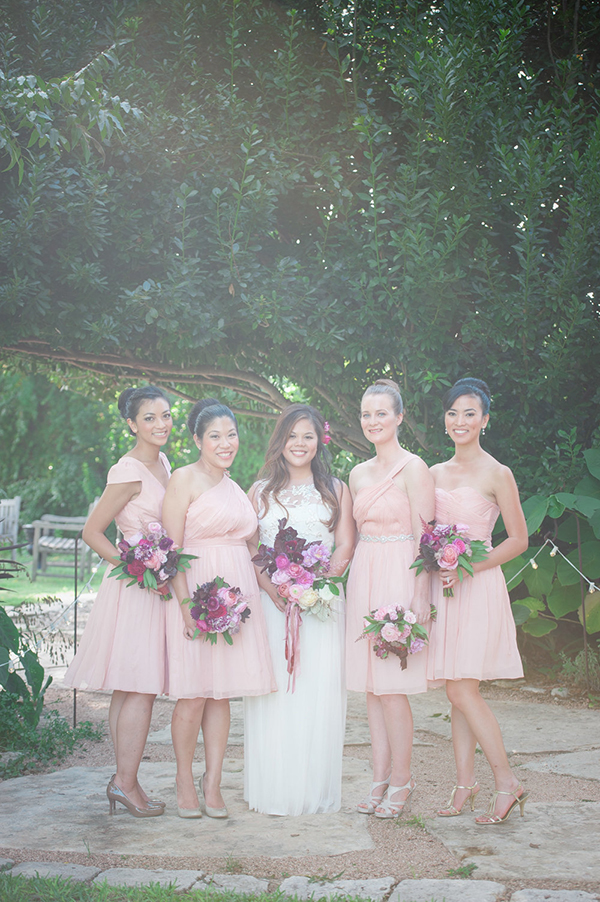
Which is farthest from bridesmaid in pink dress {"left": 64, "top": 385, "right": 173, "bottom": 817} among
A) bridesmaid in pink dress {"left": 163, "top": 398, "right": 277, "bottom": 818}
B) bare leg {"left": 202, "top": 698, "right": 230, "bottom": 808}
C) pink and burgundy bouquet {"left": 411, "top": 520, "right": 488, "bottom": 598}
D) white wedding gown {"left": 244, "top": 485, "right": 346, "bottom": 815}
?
pink and burgundy bouquet {"left": 411, "top": 520, "right": 488, "bottom": 598}

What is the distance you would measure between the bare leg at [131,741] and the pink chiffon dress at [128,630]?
0.33 feet

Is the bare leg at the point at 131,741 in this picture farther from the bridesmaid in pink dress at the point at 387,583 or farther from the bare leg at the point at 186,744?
the bridesmaid in pink dress at the point at 387,583

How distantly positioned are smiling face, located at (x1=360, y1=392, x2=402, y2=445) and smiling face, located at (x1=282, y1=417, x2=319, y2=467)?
0.28m

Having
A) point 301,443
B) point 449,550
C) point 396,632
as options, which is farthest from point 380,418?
point 396,632

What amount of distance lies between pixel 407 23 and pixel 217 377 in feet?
11.0

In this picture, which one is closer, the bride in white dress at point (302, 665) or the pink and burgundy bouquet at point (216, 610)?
the pink and burgundy bouquet at point (216, 610)

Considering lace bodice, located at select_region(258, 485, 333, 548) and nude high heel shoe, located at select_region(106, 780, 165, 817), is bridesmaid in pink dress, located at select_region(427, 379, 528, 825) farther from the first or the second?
nude high heel shoe, located at select_region(106, 780, 165, 817)

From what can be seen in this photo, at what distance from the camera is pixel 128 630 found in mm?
4051

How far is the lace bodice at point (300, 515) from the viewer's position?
13.6 ft

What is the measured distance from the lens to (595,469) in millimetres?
5797

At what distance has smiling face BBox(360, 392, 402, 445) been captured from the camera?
13.6 ft

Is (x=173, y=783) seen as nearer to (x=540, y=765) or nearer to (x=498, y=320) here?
(x=540, y=765)

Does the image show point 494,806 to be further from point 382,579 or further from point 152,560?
point 152,560

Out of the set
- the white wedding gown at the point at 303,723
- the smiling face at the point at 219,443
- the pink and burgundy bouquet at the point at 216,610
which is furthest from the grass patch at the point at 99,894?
the smiling face at the point at 219,443
